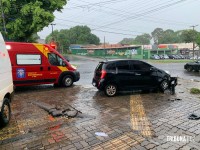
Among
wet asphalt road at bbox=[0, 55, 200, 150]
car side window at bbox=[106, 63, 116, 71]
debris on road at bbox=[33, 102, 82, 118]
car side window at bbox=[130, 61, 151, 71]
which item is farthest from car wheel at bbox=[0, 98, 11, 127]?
car side window at bbox=[130, 61, 151, 71]

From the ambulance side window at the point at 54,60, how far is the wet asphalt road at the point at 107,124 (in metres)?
3.14

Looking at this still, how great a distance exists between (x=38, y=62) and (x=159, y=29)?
151646 millimetres

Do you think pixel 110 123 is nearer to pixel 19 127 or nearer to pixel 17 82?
pixel 19 127

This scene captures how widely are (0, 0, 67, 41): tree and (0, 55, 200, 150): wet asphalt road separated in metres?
15.9

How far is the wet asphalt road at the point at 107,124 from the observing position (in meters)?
5.09

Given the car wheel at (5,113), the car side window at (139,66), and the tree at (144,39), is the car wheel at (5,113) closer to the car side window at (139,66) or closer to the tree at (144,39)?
the car side window at (139,66)

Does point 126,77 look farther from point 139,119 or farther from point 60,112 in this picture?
point 60,112

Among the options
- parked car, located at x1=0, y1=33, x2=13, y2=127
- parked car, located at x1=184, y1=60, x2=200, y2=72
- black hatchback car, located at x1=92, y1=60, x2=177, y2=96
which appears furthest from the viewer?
parked car, located at x1=184, y1=60, x2=200, y2=72

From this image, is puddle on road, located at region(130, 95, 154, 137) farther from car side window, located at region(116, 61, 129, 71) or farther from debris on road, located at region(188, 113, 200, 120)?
car side window, located at region(116, 61, 129, 71)

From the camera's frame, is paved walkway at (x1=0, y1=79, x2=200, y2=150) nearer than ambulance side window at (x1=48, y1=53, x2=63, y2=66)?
Yes

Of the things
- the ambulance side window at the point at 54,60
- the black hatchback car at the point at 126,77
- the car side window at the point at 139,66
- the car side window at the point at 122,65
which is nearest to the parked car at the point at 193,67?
the black hatchback car at the point at 126,77

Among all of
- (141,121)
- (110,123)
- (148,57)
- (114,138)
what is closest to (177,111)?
(141,121)

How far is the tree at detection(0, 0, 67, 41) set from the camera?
2389cm

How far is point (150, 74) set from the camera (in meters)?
10.6
